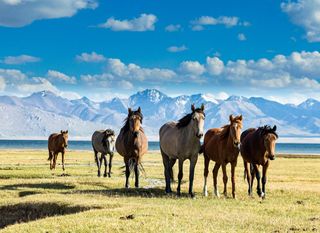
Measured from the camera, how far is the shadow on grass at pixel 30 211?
21.3 m

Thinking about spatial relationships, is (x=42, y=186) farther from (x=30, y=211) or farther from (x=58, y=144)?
(x=58, y=144)

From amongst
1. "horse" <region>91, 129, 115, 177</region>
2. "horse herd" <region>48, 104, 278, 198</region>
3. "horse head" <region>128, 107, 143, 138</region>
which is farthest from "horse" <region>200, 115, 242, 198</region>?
"horse" <region>91, 129, 115, 177</region>

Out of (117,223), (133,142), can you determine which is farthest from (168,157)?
(117,223)

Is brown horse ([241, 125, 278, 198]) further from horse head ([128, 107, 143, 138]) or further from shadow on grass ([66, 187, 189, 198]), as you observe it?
horse head ([128, 107, 143, 138])

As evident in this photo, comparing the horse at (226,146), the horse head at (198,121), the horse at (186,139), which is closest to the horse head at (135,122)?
the horse at (186,139)

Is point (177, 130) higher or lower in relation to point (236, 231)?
higher

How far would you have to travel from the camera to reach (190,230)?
15602 mm

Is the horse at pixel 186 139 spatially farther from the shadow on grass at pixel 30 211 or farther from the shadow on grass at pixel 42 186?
the shadow on grass at pixel 42 186

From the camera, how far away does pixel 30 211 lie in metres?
22.2

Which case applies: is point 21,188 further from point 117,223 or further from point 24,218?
point 117,223

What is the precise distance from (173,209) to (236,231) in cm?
433

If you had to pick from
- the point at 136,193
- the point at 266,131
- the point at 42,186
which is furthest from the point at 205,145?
the point at 42,186

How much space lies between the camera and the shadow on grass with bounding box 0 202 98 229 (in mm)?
21312

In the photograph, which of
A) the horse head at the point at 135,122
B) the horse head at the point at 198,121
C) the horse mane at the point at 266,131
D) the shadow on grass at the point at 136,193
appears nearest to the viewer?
the horse head at the point at 198,121
